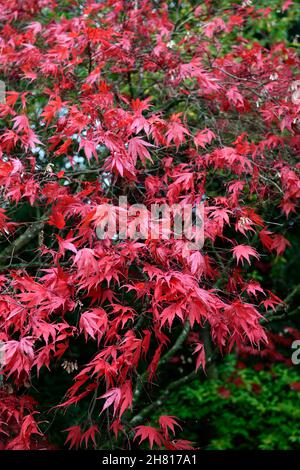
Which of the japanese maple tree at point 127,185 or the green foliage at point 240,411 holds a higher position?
the japanese maple tree at point 127,185

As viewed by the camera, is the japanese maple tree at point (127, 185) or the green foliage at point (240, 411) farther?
the green foliage at point (240, 411)

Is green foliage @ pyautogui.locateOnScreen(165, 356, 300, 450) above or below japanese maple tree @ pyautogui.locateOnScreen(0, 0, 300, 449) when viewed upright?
below

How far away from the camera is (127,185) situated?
3.03 metres

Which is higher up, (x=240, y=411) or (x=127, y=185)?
(x=127, y=185)

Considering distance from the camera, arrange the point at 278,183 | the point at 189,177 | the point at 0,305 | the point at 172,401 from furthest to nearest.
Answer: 1. the point at 172,401
2. the point at 278,183
3. the point at 189,177
4. the point at 0,305

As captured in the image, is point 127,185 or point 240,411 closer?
point 127,185

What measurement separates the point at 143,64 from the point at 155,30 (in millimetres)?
442

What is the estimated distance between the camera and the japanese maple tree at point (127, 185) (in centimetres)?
235

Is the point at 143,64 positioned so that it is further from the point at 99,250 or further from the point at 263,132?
the point at 99,250

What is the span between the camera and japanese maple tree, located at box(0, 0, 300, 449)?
235 centimetres

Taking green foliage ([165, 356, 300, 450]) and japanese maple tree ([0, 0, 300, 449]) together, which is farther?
green foliage ([165, 356, 300, 450])

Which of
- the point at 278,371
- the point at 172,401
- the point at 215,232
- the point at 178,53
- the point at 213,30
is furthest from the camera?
the point at 278,371

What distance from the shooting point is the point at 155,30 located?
396cm
